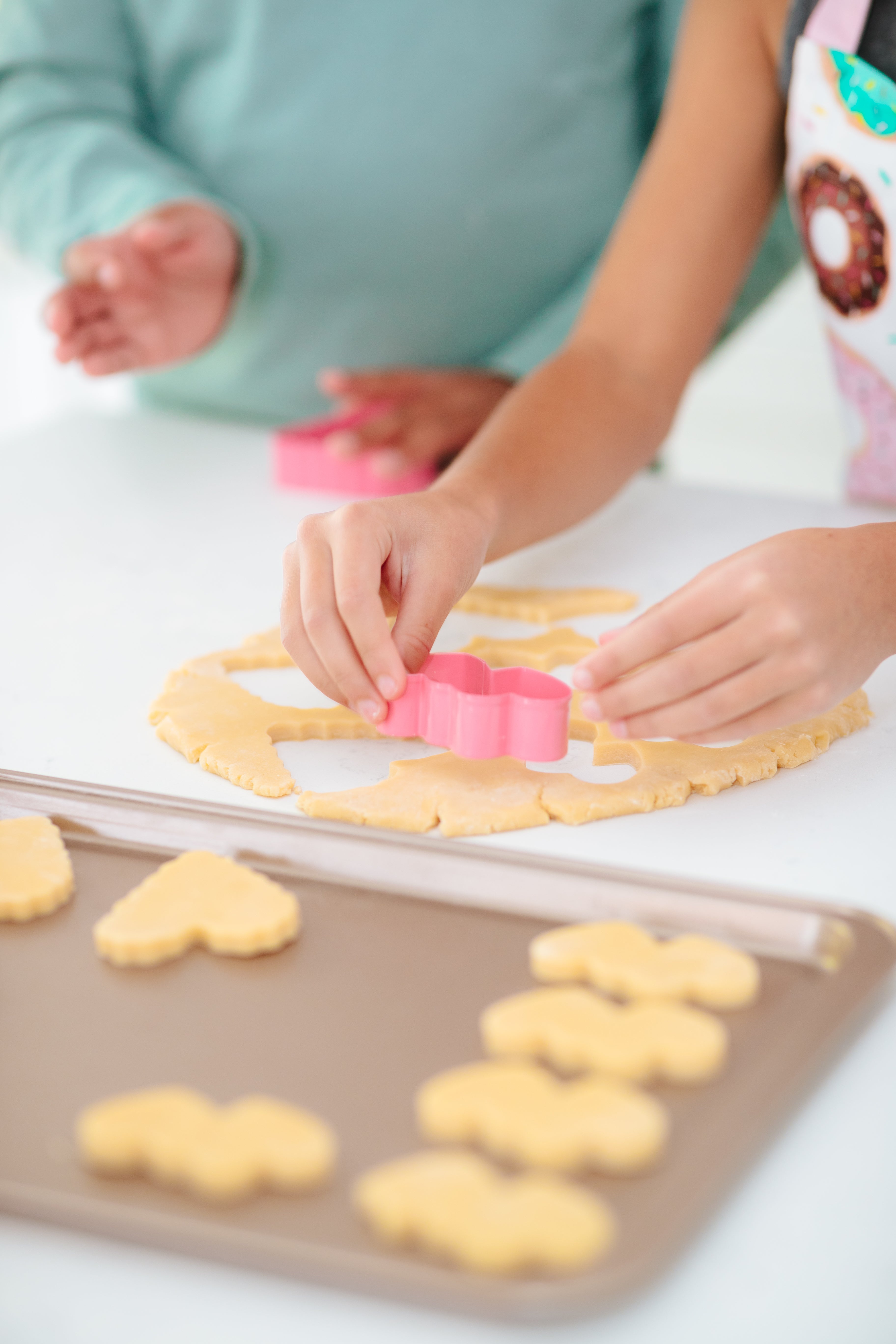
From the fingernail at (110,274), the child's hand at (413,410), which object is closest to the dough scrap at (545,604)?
the child's hand at (413,410)

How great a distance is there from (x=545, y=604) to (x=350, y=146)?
0.64m

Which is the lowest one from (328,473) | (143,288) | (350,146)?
(328,473)

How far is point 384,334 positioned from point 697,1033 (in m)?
1.10

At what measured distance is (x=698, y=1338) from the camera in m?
0.39

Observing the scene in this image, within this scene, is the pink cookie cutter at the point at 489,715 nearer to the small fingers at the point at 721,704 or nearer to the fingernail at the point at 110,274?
the small fingers at the point at 721,704

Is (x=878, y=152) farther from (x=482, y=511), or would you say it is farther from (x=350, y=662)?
(x=350, y=662)

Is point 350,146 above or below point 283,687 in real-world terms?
above

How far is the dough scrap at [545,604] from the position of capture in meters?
0.94

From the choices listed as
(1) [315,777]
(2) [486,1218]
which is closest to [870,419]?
(1) [315,777]

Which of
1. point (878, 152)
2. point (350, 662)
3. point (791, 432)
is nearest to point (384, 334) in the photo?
point (878, 152)

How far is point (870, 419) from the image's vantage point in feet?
3.77

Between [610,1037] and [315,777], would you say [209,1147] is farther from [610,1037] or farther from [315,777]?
[315,777]

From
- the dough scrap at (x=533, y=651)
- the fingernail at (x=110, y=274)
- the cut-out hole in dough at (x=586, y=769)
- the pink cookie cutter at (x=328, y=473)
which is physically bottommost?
the pink cookie cutter at (x=328, y=473)

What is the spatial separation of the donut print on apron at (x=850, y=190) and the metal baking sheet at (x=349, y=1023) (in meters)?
0.64
